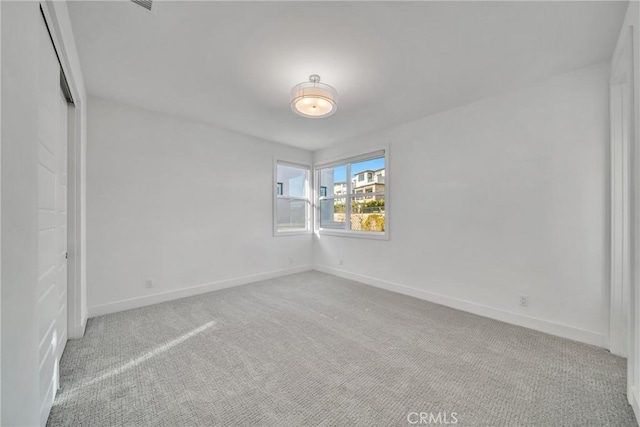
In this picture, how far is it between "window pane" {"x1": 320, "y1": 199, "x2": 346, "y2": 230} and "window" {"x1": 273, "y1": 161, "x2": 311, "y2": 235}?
0.31m

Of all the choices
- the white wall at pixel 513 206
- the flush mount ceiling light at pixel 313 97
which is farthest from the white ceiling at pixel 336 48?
the white wall at pixel 513 206

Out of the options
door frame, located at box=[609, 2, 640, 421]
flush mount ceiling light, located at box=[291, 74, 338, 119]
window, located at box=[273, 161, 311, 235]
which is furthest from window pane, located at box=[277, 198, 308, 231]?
door frame, located at box=[609, 2, 640, 421]

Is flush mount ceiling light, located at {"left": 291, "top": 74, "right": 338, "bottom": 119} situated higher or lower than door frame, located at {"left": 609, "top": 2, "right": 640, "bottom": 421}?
higher

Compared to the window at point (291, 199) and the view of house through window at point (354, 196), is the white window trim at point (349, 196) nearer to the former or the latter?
the view of house through window at point (354, 196)

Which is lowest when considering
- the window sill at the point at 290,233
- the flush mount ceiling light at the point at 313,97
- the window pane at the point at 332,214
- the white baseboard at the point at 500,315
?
the white baseboard at the point at 500,315

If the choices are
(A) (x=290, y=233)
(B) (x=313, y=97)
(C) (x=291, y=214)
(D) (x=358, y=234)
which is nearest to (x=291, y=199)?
(C) (x=291, y=214)

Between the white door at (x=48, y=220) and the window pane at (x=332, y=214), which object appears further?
the window pane at (x=332, y=214)

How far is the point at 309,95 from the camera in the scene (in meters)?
2.29

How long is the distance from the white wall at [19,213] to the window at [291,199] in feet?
12.2

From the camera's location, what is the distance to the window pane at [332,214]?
16.1ft

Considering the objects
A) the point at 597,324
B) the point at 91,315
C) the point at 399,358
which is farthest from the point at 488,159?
the point at 91,315

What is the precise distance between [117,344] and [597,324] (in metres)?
4.33

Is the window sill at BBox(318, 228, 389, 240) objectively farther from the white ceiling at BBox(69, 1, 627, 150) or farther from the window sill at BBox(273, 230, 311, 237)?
the white ceiling at BBox(69, 1, 627, 150)

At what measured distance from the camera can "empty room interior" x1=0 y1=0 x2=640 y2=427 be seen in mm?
1484
